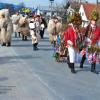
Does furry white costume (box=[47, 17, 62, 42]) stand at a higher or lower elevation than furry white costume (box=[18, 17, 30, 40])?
higher

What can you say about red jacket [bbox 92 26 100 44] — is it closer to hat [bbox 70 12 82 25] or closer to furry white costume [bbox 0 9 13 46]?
hat [bbox 70 12 82 25]

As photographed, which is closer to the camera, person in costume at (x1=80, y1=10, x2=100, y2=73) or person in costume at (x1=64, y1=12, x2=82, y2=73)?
person in costume at (x1=64, y1=12, x2=82, y2=73)

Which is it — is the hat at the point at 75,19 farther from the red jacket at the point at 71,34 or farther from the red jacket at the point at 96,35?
the red jacket at the point at 96,35

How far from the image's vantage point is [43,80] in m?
11.1

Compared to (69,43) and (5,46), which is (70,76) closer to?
(69,43)

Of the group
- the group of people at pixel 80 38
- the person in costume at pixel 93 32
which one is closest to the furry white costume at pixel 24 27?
the group of people at pixel 80 38

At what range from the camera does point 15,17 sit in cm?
2561

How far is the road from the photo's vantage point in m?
9.37

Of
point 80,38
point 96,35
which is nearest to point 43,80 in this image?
point 80,38

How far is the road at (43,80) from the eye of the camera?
30.7 feet

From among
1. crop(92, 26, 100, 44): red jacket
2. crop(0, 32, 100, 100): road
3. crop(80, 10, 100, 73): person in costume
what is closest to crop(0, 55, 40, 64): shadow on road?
crop(0, 32, 100, 100): road

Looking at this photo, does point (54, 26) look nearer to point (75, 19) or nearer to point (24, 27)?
point (24, 27)

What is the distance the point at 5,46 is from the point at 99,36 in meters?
7.97

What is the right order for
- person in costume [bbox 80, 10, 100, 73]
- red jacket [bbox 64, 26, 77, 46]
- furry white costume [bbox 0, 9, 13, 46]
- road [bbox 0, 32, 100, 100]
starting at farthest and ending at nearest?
furry white costume [bbox 0, 9, 13, 46]
person in costume [bbox 80, 10, 100, 73]
red jacket [bbox 64, 26, 77, 46]
road [bbox 0, 32, 100, 100]
